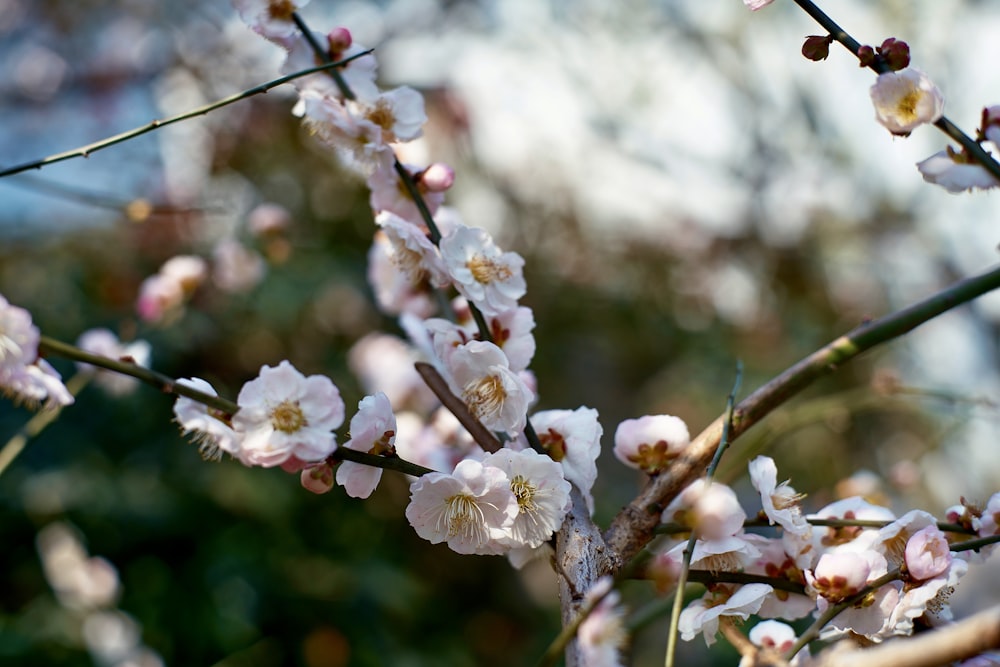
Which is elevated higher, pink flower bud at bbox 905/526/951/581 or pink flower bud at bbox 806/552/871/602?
pink flower bud at bbox 905/526/951/581

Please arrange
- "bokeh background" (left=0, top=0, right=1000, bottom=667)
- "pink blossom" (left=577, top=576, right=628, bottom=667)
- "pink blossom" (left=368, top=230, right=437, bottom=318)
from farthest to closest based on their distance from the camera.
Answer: "bokeh background" (left=0, top=0, right=1000, bottom=667) → "pink blossom" (left=368, top=230, right=437, bottom=318) → "pink blossom" (left=577, top=576, right=628, bottom=667)

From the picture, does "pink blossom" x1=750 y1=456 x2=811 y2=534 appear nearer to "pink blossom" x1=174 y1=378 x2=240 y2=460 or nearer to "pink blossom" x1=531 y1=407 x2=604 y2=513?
"pink blossom" x1=531 y1=407 x2=604 y2=513

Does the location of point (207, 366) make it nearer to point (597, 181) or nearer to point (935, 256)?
point (597, 181)

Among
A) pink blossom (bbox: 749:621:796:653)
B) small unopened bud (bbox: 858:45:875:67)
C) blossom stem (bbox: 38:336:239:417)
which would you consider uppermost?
small unopened bud (bbox: 858:45:875:67)

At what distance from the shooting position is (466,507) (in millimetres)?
483

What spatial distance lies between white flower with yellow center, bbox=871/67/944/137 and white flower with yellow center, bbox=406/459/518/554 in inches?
11.7

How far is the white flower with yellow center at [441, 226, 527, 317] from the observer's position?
542 mm

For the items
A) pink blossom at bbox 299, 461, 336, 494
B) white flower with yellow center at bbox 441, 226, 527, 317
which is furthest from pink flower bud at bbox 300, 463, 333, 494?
white flower with yellow center at bbox 441, 226, 527, 317

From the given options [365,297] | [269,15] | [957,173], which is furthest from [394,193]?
[365,297]

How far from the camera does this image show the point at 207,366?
2.45 metres

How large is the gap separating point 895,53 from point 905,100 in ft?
0.10

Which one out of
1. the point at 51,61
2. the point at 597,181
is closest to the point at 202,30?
the point at 51,61

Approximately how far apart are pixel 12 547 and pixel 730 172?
249 centimetres

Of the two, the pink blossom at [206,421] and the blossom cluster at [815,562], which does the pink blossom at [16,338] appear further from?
the blossom cluster at [815,562]
